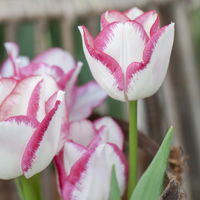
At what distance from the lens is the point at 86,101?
18.4 inches

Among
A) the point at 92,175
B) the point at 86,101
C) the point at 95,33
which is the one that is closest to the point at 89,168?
the point at 92,175

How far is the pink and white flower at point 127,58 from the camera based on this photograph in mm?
337

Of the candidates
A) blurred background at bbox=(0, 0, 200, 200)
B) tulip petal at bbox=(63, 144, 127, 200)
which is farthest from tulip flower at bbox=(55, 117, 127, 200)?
blurred background at bbox=(0, 0, 200, 200)

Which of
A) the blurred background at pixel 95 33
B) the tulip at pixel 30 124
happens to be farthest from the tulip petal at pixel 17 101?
the blurred background at pixel 95 33

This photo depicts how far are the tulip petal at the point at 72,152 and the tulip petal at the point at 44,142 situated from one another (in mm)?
25

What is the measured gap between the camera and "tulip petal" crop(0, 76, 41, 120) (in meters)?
0.35

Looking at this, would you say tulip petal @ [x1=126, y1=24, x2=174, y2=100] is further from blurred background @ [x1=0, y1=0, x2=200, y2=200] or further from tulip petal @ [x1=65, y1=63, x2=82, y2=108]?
blurred background @ [x1=0, y1=0, x2=200, y2=200]

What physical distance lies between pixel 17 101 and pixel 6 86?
14mm

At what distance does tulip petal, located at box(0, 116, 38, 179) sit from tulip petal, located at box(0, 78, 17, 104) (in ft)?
0.10

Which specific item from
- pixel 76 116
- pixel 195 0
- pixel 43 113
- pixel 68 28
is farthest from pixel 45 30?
pixel 43 113

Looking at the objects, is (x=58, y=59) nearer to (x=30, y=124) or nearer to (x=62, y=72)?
(x=62, y=72)

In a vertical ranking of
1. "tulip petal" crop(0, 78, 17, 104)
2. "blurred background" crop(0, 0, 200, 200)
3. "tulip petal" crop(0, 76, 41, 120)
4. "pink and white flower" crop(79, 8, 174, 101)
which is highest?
"pink and white flower" crop(79, 8, 174, 101)

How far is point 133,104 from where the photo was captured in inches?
14.3

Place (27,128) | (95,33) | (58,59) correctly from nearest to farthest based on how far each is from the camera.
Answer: (27,128) → (58,59) → (95,33)
